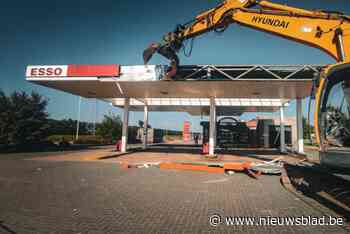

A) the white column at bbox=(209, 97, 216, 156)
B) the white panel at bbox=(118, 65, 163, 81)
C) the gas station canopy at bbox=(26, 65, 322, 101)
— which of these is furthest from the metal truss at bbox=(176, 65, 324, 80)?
the white column at bbox=(209, 97, 216, 156)

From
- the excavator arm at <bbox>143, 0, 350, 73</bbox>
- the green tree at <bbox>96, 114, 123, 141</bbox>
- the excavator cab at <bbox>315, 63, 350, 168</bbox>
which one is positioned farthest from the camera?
the green tree at <bbox>96, 114, 123, 141</bbox>

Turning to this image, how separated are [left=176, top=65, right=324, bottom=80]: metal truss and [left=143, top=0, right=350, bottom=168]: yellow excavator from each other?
2.56 metres

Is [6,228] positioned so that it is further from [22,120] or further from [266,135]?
[266,135]

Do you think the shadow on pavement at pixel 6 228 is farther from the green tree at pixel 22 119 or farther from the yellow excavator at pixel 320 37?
the green tree at pixel 22 119

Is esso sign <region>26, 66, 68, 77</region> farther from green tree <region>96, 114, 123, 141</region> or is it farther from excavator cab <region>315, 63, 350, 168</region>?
green tree <region>96, 114, 123, 141</region>

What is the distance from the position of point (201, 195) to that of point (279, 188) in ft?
9.70

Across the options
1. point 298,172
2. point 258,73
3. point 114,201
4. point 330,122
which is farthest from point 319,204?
point 258,73

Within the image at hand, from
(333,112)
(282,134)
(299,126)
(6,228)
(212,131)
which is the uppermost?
(333,112)

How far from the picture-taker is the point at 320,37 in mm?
6328

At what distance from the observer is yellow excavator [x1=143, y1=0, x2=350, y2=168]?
4.95 m

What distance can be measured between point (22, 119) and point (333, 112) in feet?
75.1

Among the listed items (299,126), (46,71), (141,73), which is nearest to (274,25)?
(141,73)

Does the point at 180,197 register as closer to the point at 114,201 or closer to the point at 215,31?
the point at 114,201

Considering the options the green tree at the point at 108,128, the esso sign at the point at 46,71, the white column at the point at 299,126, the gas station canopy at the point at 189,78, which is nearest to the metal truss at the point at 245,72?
the gas station canopy at the point at 189,78
